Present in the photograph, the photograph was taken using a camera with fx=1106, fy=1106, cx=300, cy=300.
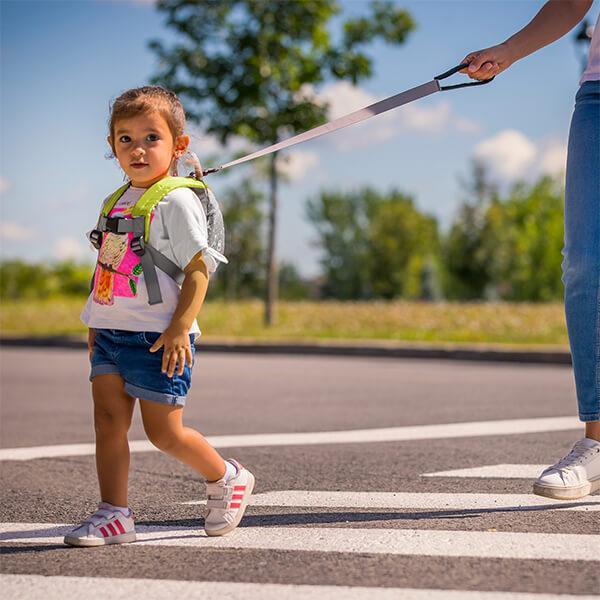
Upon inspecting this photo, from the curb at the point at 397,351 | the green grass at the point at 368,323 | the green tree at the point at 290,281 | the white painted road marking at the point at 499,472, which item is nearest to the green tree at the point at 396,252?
the green tree at the point at 290,281

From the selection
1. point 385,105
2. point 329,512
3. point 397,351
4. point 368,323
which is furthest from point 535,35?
point 368,323

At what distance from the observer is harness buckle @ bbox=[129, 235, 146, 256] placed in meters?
3.28

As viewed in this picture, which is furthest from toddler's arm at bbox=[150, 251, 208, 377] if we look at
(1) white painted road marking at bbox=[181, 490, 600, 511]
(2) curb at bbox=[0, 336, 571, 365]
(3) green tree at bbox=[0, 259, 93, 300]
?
(3) green tree at bbox=[0, 259, 93, 300]

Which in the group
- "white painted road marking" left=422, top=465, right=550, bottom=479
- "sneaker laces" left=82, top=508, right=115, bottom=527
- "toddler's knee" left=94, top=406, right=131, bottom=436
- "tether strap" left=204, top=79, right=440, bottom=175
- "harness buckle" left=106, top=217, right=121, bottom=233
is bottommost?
"white painted road marking" left=422, top=465, right=550, bottom=479

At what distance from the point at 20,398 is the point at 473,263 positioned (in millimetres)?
73585

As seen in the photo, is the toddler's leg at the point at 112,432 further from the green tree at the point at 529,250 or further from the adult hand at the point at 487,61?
the green tree at the point at 529,250

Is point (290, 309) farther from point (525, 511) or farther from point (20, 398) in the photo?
point (525, 511)

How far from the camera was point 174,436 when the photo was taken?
329 cm

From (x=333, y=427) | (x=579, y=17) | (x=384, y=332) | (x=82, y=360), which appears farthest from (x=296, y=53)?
(x=579, y=17)

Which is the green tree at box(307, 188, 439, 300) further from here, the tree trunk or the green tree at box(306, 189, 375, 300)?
the tree trunk

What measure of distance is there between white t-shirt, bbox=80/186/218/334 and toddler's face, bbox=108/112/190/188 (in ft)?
0.43

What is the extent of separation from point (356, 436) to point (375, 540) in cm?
270

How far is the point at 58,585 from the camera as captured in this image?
2.77 meters

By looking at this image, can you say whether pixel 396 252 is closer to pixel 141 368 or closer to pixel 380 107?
pixel 380 107
